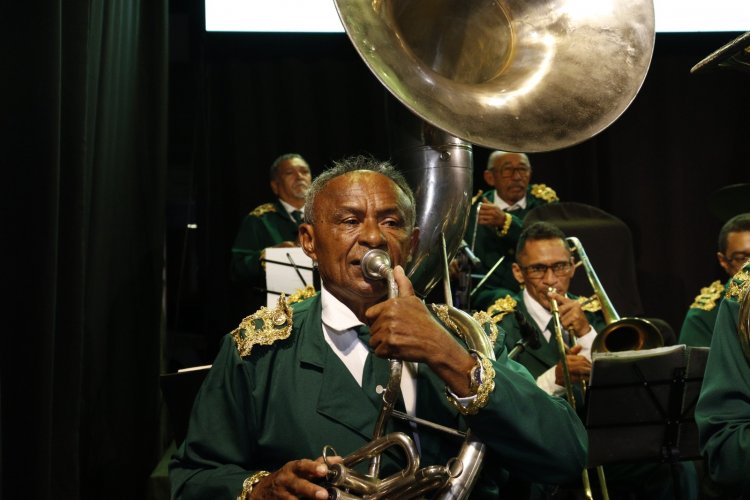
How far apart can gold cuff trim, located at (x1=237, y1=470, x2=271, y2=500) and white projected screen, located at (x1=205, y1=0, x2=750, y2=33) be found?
14.9 ft

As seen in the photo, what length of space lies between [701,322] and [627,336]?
724mm

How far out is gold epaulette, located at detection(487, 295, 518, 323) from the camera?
13.3 feet

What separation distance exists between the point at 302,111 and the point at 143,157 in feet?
7.05

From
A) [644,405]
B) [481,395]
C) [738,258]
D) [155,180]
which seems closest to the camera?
[481,395]

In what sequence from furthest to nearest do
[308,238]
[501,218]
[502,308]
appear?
[501,218] < [502,308] < [308,238]

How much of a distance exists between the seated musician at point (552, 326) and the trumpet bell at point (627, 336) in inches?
3.5

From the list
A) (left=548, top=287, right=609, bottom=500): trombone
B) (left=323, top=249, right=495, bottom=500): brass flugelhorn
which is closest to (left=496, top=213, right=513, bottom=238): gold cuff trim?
(left=548, top=287, right=609, bottom=500): trombone

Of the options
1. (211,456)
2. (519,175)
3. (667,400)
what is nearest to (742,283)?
(667,400)

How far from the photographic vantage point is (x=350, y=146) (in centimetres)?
643

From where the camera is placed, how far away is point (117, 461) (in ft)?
12.9

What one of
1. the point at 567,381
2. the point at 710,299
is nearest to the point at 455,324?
the point at 567,381

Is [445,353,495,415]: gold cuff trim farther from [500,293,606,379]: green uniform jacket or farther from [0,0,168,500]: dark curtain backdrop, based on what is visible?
[500,293,606,379]: green uniform jacket

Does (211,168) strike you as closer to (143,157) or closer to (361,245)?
(143,157)

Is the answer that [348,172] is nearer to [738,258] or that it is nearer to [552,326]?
[552,326]
